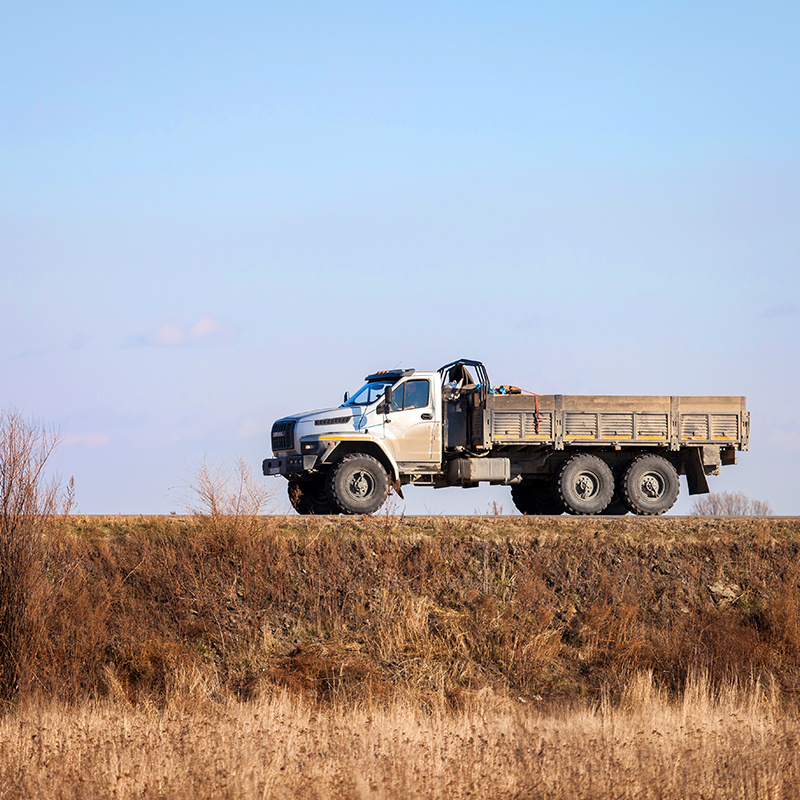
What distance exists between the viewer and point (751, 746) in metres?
11.0

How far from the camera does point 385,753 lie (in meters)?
10.6

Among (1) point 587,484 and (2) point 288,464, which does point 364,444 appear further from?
(1) point 587,484

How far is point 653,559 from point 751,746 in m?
6.52

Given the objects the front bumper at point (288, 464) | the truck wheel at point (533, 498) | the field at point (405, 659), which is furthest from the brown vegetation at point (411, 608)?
the truck wheel at point (533, 498)

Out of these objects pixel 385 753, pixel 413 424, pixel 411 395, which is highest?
pixel 411 395

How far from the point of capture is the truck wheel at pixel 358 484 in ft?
62.3

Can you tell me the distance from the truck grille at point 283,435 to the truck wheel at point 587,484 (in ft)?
17.1

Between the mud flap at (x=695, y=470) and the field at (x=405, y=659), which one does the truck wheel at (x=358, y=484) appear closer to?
the field at (x=405, y=659)

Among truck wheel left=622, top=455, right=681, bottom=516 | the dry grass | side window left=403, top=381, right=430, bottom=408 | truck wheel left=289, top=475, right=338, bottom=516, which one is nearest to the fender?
side window left=403, top=381, right=430, bottom=408

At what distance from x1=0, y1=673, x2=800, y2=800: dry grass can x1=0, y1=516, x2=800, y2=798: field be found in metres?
0.04

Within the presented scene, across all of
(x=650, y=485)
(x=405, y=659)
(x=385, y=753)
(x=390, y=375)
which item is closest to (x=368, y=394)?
(x=390, y=375)

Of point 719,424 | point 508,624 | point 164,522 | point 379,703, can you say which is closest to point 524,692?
point 508,624

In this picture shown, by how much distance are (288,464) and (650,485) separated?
708 cm

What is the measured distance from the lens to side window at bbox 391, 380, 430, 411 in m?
20.0
